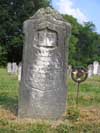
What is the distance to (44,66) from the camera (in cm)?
1176

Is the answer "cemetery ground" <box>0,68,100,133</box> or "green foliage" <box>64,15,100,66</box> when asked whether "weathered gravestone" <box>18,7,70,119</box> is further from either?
"green foliage" <box>64,15,100,66</box>

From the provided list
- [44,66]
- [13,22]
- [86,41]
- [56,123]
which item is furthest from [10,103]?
[86,41]

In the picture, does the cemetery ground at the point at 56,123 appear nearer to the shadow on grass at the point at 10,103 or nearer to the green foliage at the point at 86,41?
the shadow on grass at the point at 10,103

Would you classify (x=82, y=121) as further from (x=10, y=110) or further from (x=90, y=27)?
(x=90, y=27)

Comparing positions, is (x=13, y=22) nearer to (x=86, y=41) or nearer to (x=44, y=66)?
(x=86, y=41)

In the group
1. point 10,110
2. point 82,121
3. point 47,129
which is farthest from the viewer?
point 10,110

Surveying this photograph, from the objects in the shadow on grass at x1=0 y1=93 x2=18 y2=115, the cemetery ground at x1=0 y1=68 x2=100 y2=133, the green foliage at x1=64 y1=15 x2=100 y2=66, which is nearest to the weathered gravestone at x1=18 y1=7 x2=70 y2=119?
the cemetery ground at x1=0 y1=68 x2=100 y2=133

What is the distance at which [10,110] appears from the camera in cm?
1238

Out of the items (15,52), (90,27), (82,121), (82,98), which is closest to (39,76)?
(82,121)

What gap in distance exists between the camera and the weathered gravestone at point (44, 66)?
11773 mm

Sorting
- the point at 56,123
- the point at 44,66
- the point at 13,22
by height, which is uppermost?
the point at 13,22

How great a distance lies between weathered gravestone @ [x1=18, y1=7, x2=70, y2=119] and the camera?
11773 mm

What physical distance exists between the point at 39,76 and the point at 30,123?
4.00 feet

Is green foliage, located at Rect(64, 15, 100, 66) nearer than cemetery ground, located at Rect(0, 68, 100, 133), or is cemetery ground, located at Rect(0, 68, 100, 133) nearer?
cemetery ground, located at Rect(0, 68, 100, 133)
